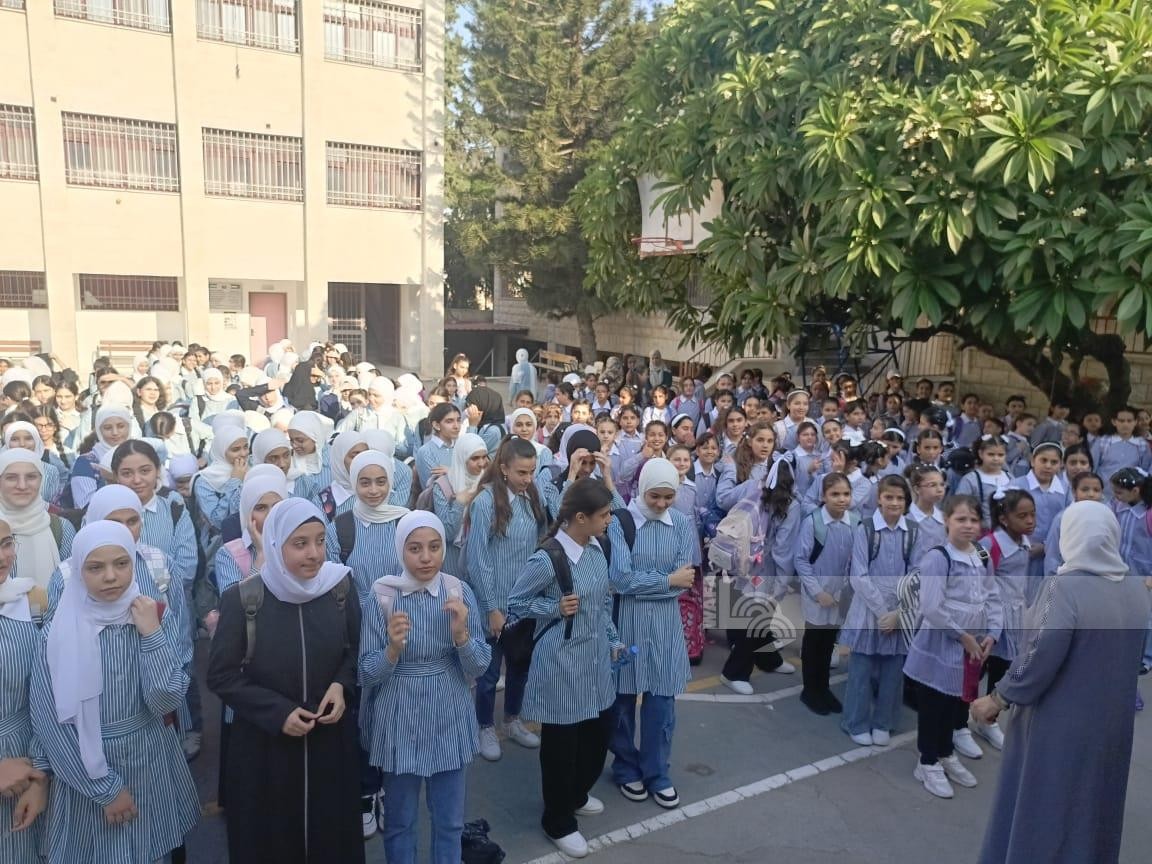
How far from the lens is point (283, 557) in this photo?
291 cm

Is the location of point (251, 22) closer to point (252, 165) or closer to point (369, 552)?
point (252, 165)

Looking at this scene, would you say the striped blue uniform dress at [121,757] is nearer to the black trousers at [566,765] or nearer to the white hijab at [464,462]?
the black trousers at [566,765]

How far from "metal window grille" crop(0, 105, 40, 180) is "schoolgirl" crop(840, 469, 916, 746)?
60.3ft

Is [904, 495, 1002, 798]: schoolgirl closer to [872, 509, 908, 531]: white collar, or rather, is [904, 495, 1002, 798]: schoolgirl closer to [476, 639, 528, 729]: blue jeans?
[872, 509, 908, 531]: white collar

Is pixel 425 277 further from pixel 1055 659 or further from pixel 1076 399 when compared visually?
pixel 1055 659

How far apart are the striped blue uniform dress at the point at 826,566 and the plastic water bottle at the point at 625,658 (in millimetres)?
1504

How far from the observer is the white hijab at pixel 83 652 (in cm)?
279

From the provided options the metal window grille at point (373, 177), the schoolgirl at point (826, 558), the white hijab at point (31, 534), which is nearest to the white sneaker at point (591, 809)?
the schoolgirl at point (826, 558)

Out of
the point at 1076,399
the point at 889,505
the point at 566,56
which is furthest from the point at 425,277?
the point at 889,505

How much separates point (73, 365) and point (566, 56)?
1253 cm

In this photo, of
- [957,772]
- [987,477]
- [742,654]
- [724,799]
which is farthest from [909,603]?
[987,477]

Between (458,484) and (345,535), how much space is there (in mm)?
1216

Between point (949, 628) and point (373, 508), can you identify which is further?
point (949, 628)

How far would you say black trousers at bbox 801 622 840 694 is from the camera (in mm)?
5227
